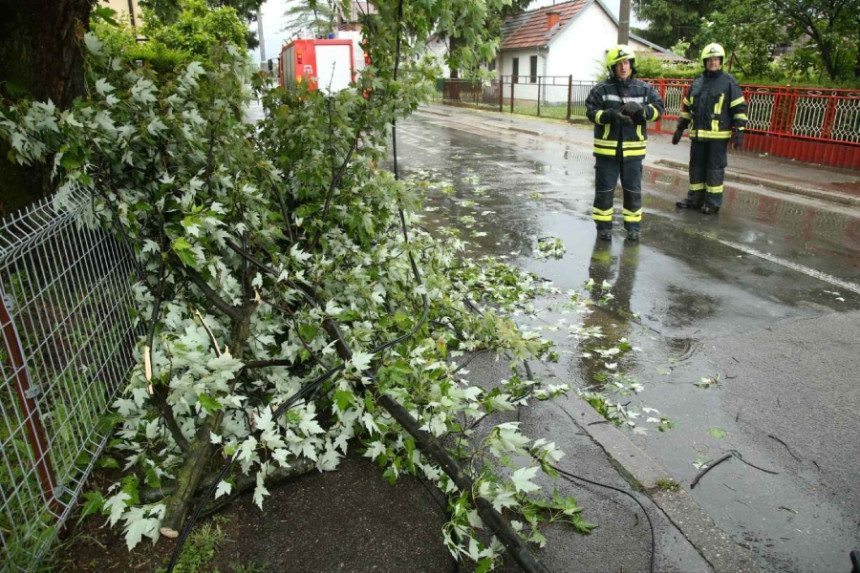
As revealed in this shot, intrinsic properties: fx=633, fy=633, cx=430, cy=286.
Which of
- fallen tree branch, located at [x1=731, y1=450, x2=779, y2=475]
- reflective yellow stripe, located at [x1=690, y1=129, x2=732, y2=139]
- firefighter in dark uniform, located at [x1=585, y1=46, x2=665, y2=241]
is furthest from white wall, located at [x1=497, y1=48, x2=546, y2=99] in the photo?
fallen tree branch, located at [x1=731, y1=450, x2=779, y2=475]

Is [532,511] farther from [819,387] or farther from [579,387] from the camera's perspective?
[819,387]

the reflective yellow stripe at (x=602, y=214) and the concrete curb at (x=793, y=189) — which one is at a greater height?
the reflective yellow stripe at (x=602, y=214)

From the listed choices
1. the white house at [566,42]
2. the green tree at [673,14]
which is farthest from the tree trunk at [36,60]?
the green tree at [673,14]

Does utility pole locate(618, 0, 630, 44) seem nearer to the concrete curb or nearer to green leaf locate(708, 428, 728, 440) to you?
the concrete curb

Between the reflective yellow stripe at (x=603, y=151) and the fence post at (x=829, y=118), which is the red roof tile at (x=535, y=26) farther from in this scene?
the reflective yellow stripe at (x=603, y=151)

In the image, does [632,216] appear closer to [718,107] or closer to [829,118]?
[718,107]

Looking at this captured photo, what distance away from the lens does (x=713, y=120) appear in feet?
28.0

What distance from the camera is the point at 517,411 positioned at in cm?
378

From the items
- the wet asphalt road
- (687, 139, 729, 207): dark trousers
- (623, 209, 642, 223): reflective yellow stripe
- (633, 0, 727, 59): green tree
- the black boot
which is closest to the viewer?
the wet asphalt road

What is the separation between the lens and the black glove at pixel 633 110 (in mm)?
6855

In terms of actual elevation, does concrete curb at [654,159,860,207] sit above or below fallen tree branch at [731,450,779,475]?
above

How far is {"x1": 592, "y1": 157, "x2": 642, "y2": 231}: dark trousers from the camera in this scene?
284 inches

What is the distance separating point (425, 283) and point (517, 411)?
3.32 feet

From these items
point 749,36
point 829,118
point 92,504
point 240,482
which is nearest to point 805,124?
point 829,118
